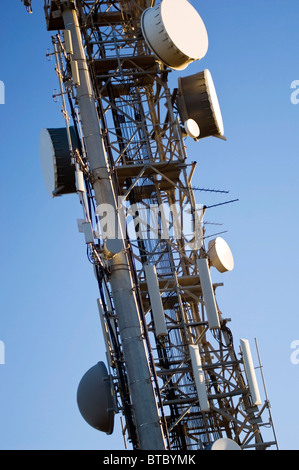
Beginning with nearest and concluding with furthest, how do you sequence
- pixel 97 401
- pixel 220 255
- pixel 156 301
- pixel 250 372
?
pixel 156 301 < pixel 250 372 < pixel 97 401 < pixel 220 255

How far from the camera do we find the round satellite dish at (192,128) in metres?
31.2

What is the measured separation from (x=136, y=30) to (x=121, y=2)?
1.92 m

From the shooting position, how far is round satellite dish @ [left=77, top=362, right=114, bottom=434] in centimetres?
2823

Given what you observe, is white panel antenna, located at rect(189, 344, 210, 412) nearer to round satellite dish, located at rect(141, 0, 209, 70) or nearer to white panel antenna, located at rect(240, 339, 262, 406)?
white panel antenna, located at rect(240, 339, 262, 406)

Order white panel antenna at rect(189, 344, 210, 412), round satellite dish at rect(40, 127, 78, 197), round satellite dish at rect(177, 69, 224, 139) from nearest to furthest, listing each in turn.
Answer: white panel antenna at rect(189, 344, 210, 412), round satellite dish at rect(40, 127, 78, 197), round satellite dish at rect(177, 69, 224, 139)

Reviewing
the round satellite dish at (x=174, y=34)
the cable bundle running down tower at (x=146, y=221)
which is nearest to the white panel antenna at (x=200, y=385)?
the cable bundle running down tower at (x=146, y=221)

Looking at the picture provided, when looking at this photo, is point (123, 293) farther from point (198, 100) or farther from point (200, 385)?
point (198, 100)

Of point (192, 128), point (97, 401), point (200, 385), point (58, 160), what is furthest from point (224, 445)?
point (192, 128)

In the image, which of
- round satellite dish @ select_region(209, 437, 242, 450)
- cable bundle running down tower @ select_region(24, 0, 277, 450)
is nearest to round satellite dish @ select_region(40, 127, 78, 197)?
cable bundle running down tower @ select_region(24, 0, 277, 450)

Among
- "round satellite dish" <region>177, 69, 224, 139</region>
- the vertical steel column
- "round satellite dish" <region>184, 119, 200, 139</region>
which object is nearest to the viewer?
the vertical steel column

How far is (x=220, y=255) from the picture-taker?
31312 mm

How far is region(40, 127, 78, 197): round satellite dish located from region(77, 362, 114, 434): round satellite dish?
603 centimetres

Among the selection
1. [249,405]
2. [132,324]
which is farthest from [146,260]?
[249,405]

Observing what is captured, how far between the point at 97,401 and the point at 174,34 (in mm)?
11820
